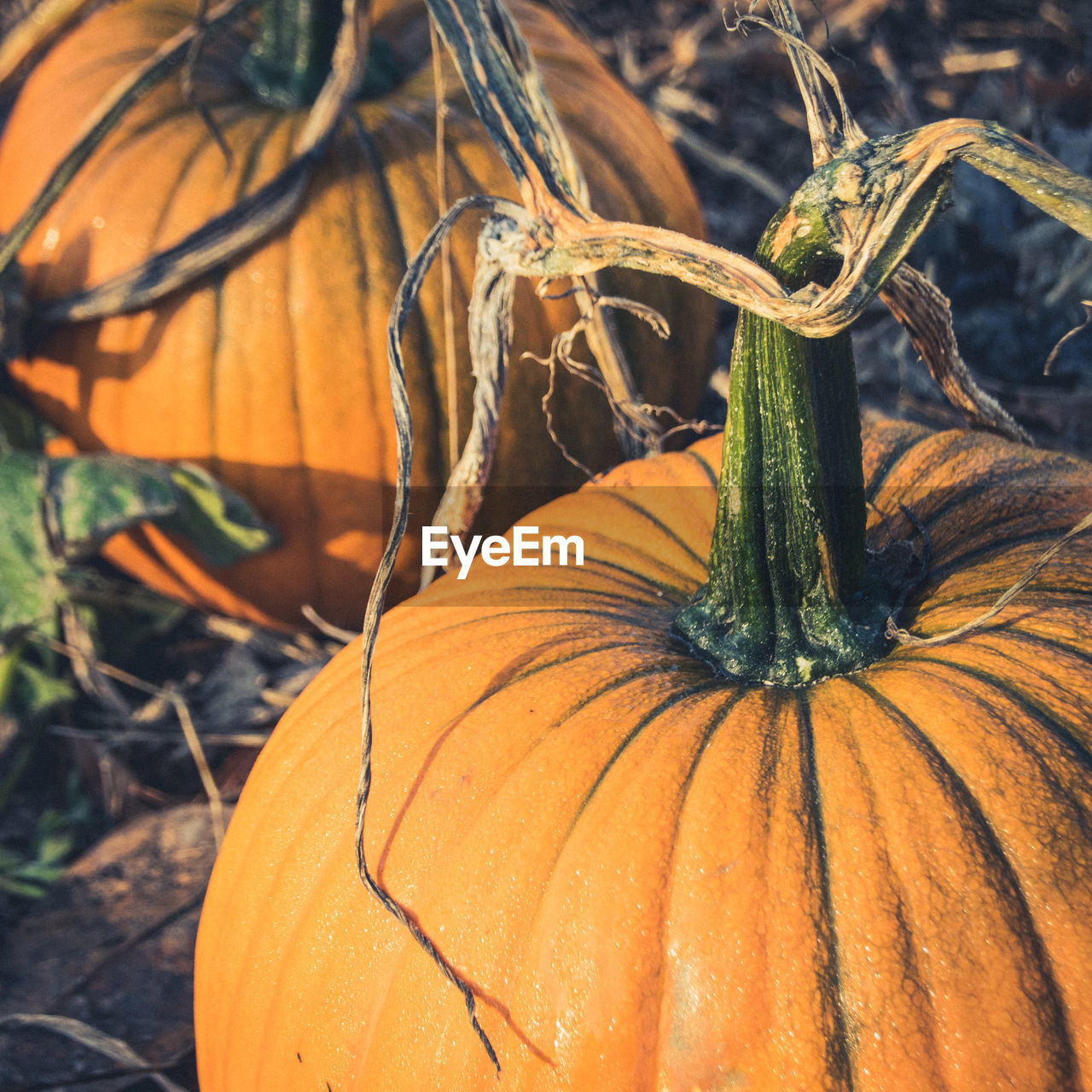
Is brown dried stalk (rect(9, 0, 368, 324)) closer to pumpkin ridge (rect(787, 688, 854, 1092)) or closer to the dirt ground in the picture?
the dirt ground

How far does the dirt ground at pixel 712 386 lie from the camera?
189 cm

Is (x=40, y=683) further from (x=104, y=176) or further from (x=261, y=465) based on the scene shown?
(x=104, y=176)

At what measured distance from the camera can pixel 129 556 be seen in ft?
8.27

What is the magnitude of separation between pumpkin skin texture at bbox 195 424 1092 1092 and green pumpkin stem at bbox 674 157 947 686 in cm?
5

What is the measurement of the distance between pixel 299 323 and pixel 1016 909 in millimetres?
1665

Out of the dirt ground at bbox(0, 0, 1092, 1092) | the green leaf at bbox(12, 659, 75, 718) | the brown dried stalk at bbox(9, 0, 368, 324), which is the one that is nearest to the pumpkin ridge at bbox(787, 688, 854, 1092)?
the dirt ground at bbox(0, 0, 1092, 1092)

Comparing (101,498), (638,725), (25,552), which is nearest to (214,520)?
(101,498)

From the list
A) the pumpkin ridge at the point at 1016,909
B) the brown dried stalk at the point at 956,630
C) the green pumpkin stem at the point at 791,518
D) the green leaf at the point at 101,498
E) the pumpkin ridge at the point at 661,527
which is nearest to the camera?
the pumpkin ridge at the point at 1016,909

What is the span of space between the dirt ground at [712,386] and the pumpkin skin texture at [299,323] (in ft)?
1.13

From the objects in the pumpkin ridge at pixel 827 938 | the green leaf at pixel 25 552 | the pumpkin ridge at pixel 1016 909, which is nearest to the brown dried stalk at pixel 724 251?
the pumpkin ridge at pixel 827 938

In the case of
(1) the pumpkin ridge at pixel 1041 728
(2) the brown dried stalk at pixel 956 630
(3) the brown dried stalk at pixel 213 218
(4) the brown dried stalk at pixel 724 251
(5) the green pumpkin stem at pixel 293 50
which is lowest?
(1) the pumpkin ridge at pixel 1041 728

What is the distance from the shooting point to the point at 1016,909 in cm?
98

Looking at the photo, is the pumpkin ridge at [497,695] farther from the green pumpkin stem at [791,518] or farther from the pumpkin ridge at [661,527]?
the pumpkin ridge at [661,527]

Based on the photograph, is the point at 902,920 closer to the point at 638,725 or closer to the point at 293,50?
the point at 638,725
